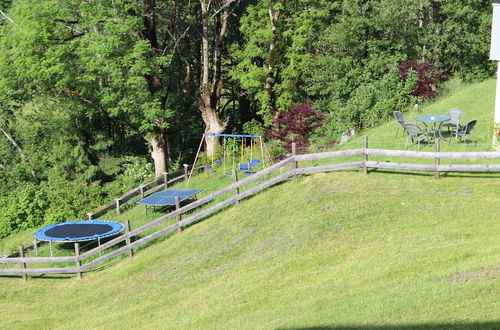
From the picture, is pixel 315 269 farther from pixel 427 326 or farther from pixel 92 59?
pixel 92 59

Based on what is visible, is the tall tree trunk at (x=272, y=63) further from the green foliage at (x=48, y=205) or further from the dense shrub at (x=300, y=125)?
the green foliage at (x=48, y=205)

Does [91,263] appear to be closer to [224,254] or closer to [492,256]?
[224,254]

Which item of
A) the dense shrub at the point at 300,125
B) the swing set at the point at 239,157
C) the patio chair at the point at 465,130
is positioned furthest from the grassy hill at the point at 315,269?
the dense shrub at the point at 300,125

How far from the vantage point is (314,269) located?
1354 cm

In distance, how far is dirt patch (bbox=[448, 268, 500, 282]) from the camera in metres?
10.4

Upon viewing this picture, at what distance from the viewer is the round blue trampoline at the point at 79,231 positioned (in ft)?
65.3

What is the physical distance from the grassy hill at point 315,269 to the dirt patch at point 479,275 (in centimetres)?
4

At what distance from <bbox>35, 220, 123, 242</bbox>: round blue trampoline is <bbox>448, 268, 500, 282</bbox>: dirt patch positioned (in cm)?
1232

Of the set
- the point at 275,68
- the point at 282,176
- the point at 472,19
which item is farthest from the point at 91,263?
the point at 472,19

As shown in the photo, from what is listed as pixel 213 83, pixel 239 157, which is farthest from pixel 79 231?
pixel 213 83

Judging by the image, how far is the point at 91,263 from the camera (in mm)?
18219

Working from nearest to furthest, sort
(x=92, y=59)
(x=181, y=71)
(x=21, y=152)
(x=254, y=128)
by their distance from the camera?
(x=92, y=59), (x=254, y=128), (x=181, y=71), (x=21, y=152)

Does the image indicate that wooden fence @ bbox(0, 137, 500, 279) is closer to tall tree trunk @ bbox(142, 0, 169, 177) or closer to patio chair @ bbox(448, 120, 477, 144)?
patio chair @ bbox(448, 120, 477, 144)

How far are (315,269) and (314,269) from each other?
0.02m
